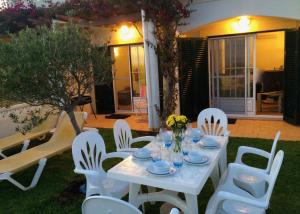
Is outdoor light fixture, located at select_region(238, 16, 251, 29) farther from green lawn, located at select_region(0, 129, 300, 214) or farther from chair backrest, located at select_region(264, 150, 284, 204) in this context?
chair backrest, located at select_region(264, 150, 284, 204)

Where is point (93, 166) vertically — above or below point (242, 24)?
below

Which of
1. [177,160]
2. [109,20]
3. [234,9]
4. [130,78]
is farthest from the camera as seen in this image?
[130,78]

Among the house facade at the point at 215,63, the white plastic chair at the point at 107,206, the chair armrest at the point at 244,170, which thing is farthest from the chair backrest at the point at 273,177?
the house facade at the point at 215,63

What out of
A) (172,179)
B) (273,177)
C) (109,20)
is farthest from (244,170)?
(109,20)

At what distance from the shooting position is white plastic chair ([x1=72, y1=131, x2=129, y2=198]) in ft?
9.82

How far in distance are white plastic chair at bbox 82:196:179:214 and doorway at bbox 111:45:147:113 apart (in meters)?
6.81

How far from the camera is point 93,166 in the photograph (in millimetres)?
3418

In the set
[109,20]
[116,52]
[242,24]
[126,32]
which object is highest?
[109,20]

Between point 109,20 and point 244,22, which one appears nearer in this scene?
point 244,22

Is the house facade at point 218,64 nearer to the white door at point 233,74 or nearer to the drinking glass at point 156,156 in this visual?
the white door at point 233,74

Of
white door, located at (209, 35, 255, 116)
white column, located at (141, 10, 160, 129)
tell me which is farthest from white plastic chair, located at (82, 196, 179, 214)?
white door, located at (209, 35, 255, 116)

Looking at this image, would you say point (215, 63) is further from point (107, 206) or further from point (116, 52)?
point (107, 206)

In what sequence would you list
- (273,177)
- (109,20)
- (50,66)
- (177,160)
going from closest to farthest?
(273,177)
(177,160)
(50,66)
(109,20)

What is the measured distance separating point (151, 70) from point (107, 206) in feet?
17.4
